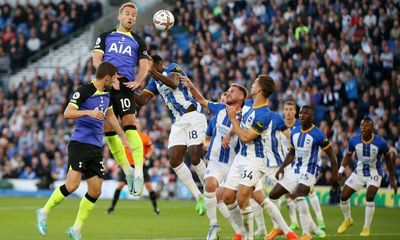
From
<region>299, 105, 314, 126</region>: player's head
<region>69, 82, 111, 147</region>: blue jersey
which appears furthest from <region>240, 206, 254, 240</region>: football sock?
<region>299, 105, 314, 126</region>: player's head

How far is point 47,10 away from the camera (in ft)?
122

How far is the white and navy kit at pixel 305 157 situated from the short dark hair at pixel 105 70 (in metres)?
4.98

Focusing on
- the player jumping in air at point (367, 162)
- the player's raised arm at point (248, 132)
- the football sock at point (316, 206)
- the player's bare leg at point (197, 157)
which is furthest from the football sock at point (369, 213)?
the player's raised arm at point (248, 132)

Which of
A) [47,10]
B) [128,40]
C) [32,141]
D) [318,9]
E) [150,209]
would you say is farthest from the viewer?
[47,10]

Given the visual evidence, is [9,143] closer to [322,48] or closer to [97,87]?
[322,48]

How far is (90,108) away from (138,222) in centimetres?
715

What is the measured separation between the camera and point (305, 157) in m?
16.8

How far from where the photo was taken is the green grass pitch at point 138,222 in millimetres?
16531

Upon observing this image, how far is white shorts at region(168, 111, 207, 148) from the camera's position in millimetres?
15711

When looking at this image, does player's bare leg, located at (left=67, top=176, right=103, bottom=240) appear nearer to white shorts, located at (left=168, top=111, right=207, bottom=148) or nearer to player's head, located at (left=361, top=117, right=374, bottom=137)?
white shorts, located at (left=168, top=111, right=207, bottom=148)

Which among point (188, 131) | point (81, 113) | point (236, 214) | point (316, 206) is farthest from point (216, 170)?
point (316, 206)

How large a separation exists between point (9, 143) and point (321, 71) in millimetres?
11605

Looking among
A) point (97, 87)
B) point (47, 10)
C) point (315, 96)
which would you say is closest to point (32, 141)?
point (47, 10)

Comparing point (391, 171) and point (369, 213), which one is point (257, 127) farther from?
point (391, 171)
